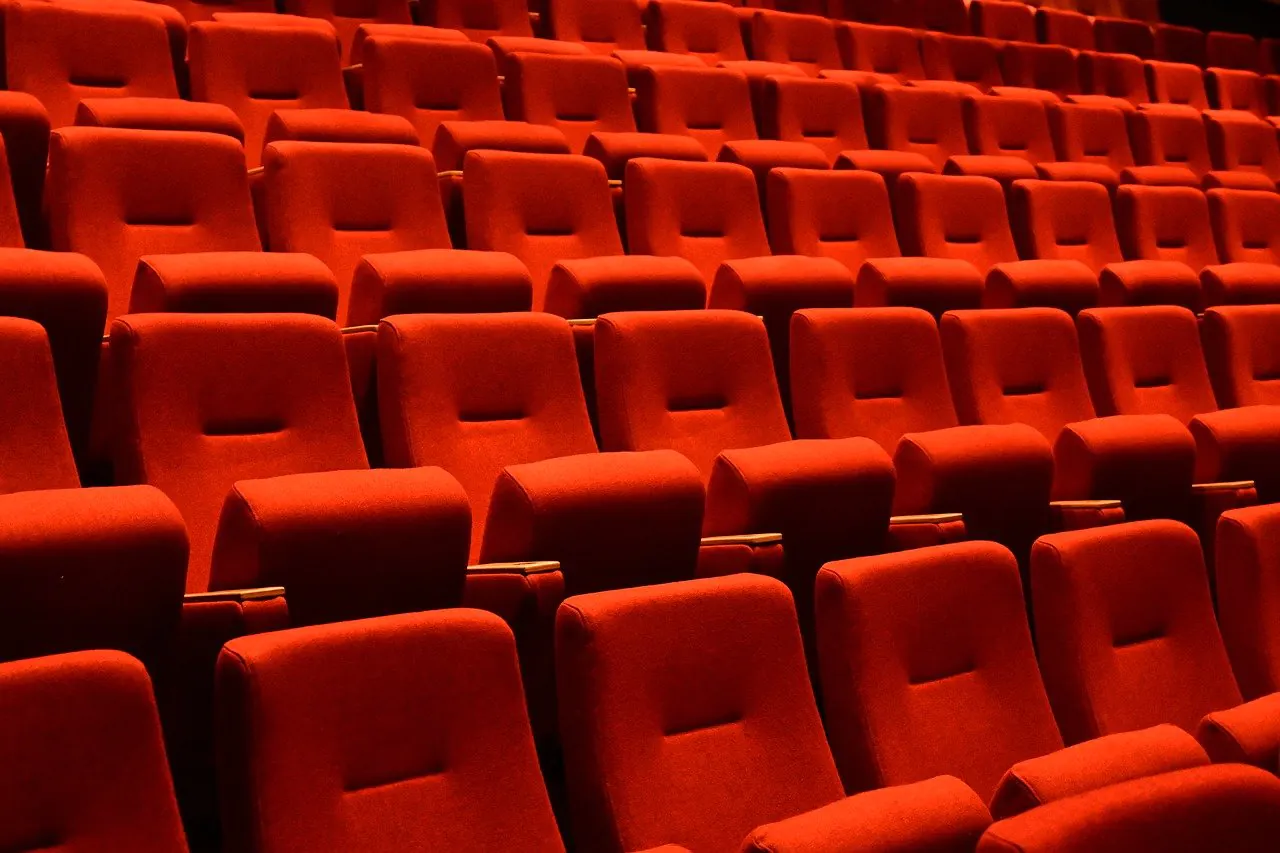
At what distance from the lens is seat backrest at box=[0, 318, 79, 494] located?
337 millimetres

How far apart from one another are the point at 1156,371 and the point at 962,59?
1.59 ft

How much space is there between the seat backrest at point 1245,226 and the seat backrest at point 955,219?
0.17 meters

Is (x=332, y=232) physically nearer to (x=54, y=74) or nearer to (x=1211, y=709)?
(x=54, y=74)

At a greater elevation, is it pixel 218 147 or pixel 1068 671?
pixel 218 147

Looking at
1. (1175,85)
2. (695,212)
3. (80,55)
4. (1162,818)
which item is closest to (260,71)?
(80,55)

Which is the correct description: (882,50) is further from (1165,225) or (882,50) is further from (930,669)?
(930,669)

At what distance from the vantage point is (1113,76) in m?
1.12

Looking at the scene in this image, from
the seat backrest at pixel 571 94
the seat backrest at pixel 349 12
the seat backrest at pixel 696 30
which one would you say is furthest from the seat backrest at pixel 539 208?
the seat backrest at pixel 696 30

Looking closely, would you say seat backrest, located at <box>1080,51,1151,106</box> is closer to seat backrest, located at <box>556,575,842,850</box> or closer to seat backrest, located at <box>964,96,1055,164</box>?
seat backrest, located at <box>964,96,1055,164</box>

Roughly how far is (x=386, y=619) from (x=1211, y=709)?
0.26 meters

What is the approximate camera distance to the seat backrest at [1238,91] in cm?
116

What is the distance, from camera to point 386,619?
11.2 inches

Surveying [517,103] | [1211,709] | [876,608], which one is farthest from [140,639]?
[517,103]

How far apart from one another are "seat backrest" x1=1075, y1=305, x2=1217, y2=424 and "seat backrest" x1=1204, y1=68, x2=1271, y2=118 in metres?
0.60
